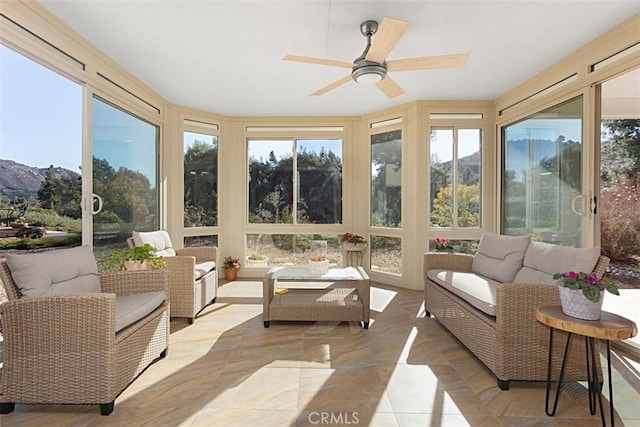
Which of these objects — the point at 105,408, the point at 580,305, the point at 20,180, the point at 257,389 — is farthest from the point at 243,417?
the point at 20,180

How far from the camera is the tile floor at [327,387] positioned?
188 cm

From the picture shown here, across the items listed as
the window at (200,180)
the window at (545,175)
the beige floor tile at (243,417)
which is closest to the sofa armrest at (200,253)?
the window at (200,180)

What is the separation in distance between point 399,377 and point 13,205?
3214 mm

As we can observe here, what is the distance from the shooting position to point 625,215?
4.29 m

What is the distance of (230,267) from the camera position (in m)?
5.26

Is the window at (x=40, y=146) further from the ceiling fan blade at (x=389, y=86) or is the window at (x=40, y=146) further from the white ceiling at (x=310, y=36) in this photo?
the ceiling fan blade at (x=389, y=86)

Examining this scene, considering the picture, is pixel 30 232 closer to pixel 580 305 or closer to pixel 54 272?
pixel 54 272

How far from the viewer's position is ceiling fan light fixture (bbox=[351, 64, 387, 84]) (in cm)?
277

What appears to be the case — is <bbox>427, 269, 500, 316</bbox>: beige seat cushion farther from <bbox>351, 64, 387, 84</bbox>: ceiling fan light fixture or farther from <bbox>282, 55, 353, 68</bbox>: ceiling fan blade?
<bbox>282, 55, 353, 68</bbox>: ceiling fan blade

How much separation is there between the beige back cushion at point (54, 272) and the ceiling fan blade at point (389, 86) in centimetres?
296

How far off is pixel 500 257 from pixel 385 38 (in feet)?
7.71

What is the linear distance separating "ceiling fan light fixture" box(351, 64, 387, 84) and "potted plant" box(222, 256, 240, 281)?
361 cm

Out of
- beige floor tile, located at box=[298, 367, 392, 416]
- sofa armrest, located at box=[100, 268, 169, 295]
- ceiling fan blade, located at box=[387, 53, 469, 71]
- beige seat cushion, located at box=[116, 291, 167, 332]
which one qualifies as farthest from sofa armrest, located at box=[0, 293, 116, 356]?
ceiling fan blade, located at box=[387, 53, 469, 71]

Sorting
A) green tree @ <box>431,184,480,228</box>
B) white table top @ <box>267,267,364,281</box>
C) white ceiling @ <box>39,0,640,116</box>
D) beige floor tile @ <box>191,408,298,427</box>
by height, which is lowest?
beige floor tile @ <box>191,408,298,427</box>
